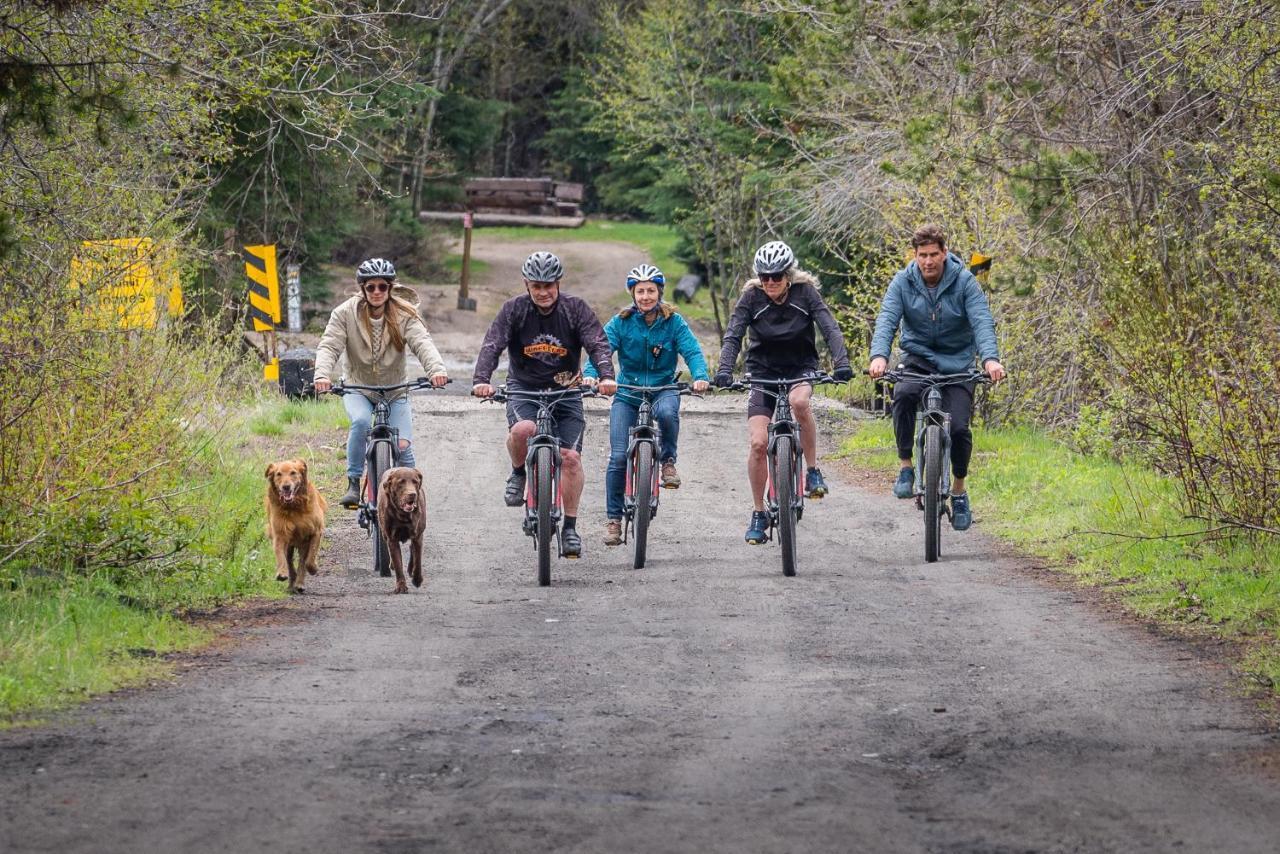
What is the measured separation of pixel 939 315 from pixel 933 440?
0.89 metres

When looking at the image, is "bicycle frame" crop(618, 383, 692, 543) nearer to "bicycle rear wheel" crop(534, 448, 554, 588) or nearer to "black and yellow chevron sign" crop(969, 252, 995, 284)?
"bicycle rear wheel" crop(534, 448, 554, 588)

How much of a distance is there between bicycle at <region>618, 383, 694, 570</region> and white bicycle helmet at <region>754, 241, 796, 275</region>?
97 centimetres

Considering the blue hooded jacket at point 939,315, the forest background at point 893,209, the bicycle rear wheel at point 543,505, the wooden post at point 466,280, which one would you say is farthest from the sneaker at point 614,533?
the wooden post at point 466,280

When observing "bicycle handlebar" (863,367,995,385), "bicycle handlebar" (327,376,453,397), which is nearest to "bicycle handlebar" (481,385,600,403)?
"bicycle handlebar" (327,376,453,397)

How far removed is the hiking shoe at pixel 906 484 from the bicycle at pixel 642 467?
165cm

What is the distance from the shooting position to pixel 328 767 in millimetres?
6660

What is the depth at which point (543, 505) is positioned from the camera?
465 inches

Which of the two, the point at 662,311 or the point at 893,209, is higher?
the point at 893,209

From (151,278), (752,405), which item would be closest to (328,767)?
(752,405)

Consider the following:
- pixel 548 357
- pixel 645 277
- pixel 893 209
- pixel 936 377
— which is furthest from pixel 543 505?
pixel 893 209

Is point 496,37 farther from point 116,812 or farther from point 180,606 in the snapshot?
point 116,812

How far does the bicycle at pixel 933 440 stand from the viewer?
483 inches

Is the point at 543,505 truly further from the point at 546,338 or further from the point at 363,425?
the point at 363,425

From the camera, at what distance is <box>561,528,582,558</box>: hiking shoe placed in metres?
12.4
